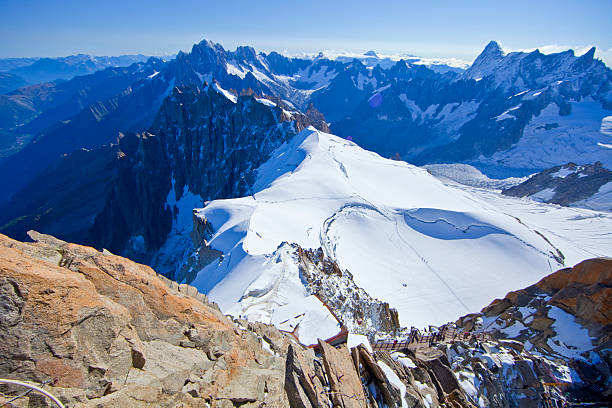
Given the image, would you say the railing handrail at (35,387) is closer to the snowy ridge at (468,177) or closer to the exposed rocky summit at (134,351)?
the exposed rocky summit at (134,351)

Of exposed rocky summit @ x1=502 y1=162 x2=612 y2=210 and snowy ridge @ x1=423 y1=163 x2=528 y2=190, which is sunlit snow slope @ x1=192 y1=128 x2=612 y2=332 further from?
snowy ridge @ x1=423 y1=163 x2=528 y2=190

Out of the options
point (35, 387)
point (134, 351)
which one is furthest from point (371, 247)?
point (35, 387)

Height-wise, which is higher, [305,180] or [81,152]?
[305,180]

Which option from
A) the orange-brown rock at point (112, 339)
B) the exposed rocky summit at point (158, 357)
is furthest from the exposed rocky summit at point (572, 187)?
the orange-brown rock at point (112, 339)

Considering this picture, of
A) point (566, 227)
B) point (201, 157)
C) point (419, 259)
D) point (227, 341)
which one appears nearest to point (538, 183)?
point (566, 227)

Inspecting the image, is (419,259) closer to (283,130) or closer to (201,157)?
(283,130)

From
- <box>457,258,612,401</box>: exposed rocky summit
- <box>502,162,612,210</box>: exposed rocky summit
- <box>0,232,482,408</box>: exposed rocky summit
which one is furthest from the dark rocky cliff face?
<box>502,162,612,210</box>: exposed rocky summit
